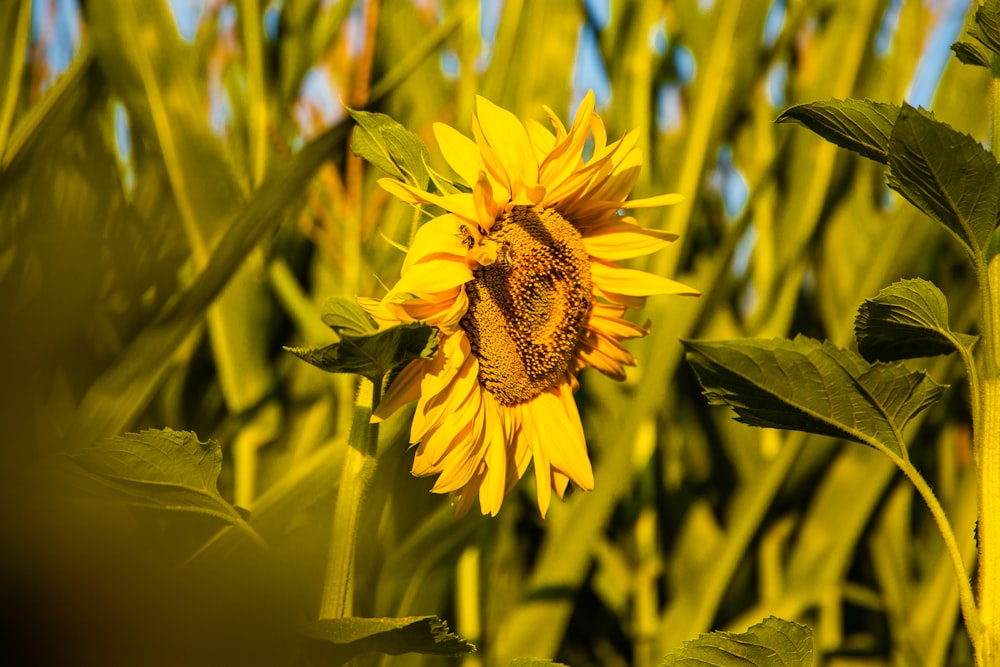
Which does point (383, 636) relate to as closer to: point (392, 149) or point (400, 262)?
point (392, 149)

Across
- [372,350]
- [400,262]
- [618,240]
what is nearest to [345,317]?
[372,350]

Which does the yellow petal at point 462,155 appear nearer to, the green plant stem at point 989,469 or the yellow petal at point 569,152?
the yellow petal at point 569,152

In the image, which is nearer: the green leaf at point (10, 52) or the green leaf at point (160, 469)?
the green leaf at point (160, 469)

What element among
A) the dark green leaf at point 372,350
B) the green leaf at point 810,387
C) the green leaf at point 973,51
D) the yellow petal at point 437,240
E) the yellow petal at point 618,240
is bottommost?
the dark green leaf at point 372,350

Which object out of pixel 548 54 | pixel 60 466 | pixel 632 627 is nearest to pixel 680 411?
pixel 632 627

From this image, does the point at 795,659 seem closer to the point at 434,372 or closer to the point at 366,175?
the point at 434,372

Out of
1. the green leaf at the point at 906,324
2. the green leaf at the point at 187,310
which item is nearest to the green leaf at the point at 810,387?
the green leaf at the point at 906,324
